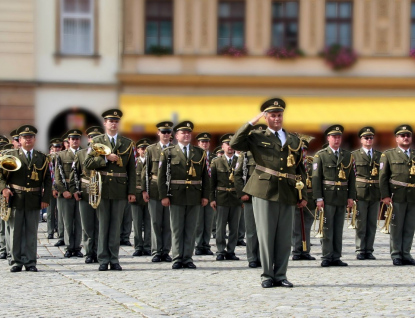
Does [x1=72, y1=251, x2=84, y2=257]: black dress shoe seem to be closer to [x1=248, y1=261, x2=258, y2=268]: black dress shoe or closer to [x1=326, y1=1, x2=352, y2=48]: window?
[x1=248, y1=261, x2=258, y2=268]: black dress shoe

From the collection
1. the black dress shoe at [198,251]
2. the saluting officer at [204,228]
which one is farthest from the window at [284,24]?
the black dress shoe at [198,251]

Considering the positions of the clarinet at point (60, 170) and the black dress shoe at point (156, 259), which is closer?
the black dress shoe at point (156, 259)

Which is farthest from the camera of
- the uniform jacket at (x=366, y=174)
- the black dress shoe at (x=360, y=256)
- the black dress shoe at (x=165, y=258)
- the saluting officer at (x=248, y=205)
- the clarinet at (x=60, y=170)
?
the clarinet at (x=60, y=170)

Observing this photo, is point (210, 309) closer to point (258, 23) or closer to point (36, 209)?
point (36, 209)

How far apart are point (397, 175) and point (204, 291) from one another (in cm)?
449

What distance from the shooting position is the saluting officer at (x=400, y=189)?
47.1 ft

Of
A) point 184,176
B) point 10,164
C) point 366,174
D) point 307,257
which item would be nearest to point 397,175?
point 366,174

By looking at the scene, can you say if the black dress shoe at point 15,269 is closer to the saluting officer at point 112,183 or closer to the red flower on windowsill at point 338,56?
the saluting officer at point 112,183

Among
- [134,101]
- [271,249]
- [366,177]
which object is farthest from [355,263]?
[134,101]

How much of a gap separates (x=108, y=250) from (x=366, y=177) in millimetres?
4321

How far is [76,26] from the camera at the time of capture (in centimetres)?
3278

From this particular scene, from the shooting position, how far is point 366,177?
1550 centimetres

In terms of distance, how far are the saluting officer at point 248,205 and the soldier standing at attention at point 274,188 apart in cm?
226

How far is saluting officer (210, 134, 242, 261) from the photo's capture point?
50.1 ft
